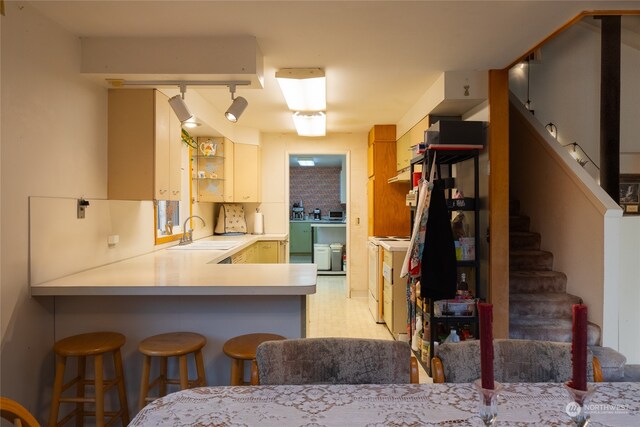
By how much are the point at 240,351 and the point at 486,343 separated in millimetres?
1463

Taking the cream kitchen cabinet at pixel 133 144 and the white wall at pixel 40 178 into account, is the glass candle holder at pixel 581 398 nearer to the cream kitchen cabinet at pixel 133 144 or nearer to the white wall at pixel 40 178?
the white wall at pixel 40 178

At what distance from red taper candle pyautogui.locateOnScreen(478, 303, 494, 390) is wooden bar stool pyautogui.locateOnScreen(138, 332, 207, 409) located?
1.57 metres

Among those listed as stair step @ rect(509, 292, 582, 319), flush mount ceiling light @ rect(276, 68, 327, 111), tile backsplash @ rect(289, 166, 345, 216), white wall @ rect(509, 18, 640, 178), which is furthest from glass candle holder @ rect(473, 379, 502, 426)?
tile backsplash @ rect(289, 166, 345, 216)

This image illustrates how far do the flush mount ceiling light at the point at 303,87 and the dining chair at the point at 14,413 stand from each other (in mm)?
2542

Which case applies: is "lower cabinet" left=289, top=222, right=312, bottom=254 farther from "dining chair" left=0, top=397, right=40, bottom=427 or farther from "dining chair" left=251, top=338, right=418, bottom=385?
"dining chair" left=0, top=397, right=40, bottom=427

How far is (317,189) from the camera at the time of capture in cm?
916

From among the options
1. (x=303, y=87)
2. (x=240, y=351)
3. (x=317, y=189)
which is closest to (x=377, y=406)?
(x=240, y=351)

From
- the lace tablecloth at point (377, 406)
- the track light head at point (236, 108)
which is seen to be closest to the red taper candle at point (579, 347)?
the lace tablecloth at point (377, 406)

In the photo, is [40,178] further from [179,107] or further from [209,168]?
[209,168]

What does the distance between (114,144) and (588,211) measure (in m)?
3.55

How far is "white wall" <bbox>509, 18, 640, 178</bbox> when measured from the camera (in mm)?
4336

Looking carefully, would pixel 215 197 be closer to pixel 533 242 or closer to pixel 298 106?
pixel 298 106

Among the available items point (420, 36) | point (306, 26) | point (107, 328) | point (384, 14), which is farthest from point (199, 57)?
point (107, 328)

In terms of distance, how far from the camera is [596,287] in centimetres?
300
